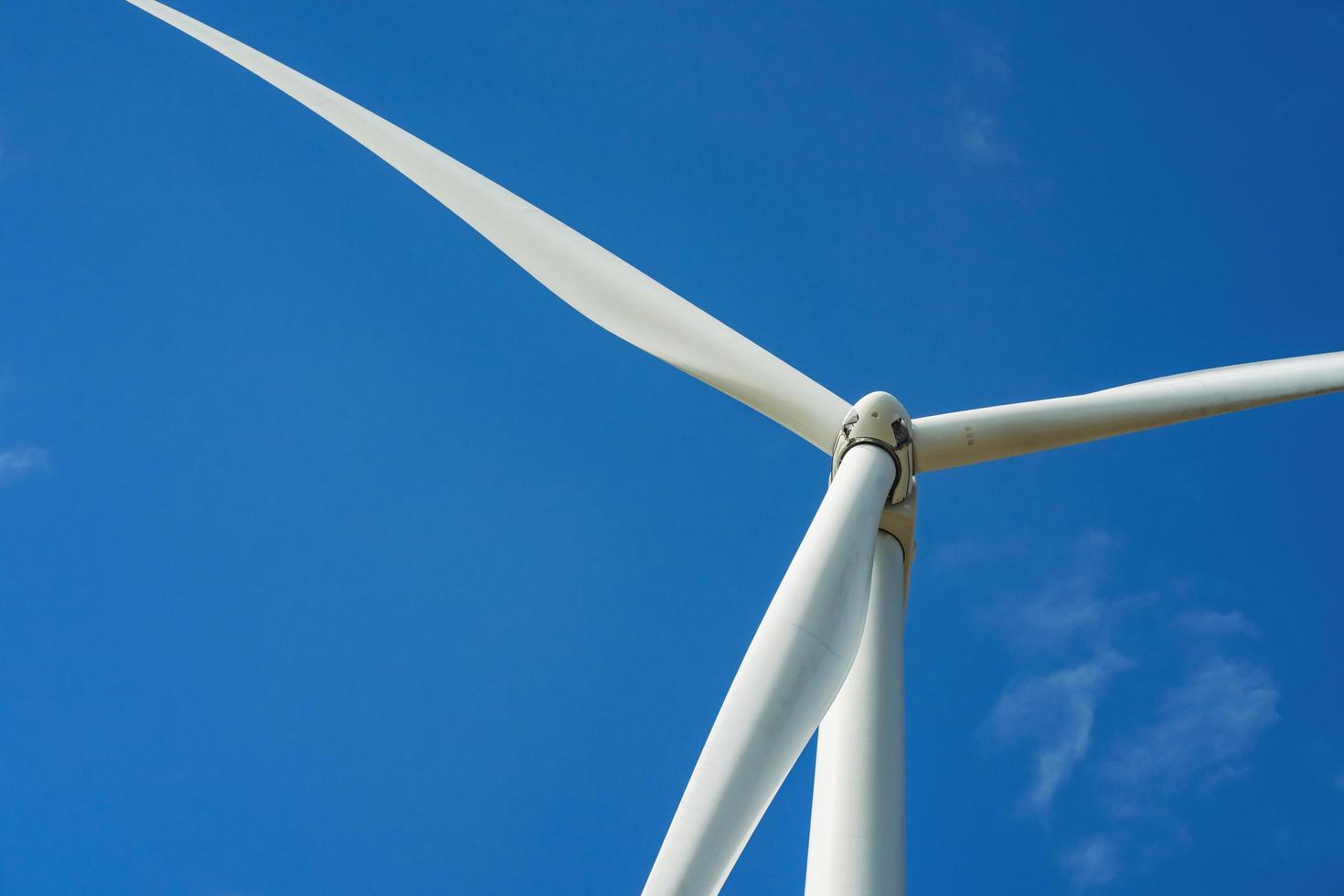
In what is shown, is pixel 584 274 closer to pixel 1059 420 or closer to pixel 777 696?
pixel 1059 420

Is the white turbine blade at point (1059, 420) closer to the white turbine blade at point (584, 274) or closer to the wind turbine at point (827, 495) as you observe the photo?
the wind turbine at point (827, 495)

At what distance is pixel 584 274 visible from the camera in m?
16.9

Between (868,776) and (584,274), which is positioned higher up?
(584,274)

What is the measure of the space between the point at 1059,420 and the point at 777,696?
6.40m

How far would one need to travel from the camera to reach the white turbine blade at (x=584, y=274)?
52.1ft

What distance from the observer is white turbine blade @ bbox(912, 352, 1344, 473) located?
1530 cm

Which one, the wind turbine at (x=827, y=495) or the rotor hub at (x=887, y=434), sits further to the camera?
the rotor hub at (x=887, y=434)

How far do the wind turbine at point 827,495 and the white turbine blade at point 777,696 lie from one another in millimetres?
15

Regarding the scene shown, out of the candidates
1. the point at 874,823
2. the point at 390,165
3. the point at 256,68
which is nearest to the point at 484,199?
the point at 390,165

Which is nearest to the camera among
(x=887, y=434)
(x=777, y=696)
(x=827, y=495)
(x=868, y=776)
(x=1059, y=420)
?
(x=777, y=696)

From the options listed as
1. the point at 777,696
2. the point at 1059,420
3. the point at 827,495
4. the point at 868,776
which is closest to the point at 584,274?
the point at 827,495

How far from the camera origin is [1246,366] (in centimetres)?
1712

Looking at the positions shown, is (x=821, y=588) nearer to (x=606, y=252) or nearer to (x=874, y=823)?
(x=874, y=823)

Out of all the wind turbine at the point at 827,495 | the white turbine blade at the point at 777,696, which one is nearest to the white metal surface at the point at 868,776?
the wind turbine at the point at 827,495
